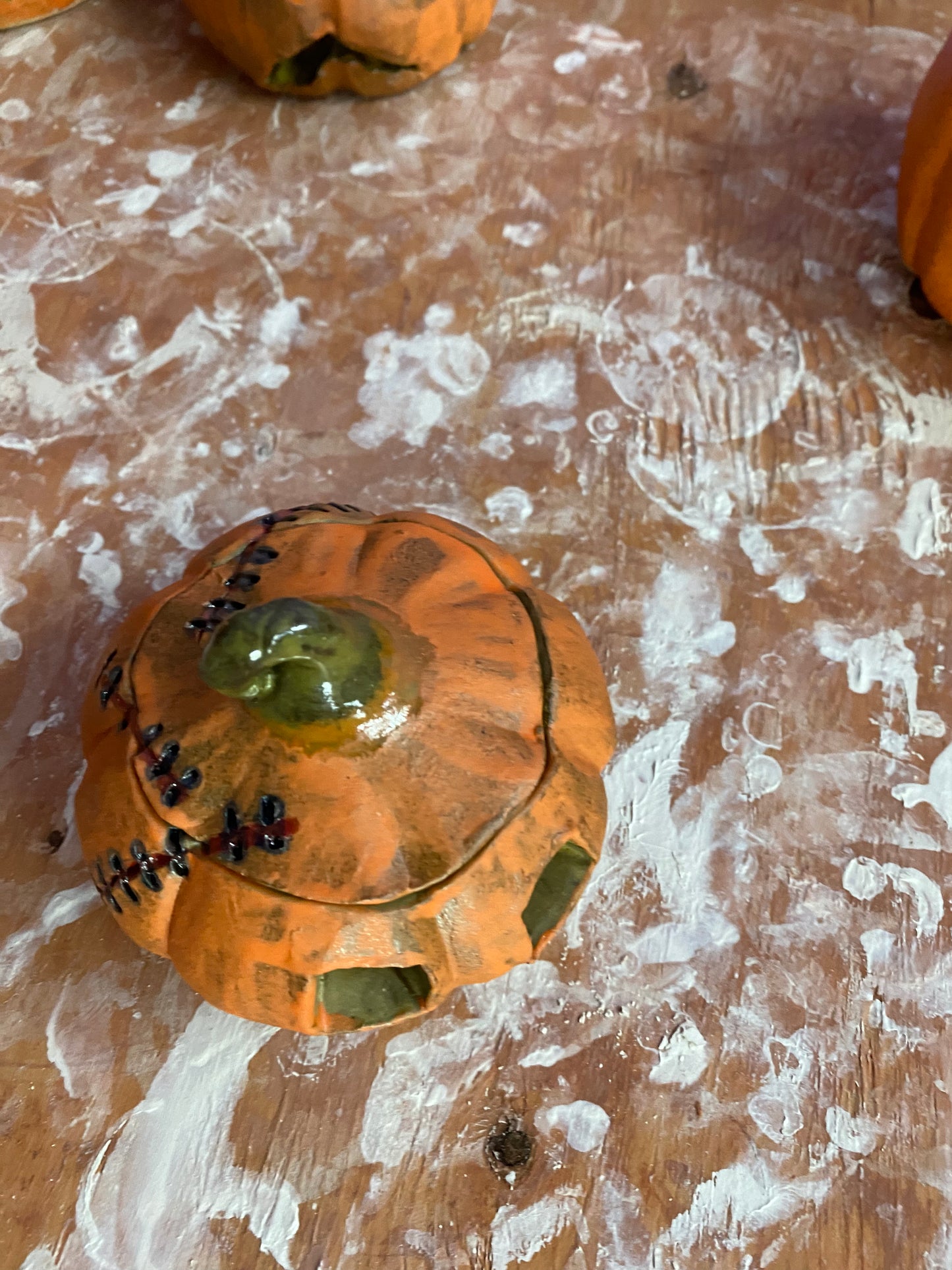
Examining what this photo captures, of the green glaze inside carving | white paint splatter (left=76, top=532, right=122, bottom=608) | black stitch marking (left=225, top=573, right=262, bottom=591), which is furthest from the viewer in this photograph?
white paint splatter (left=76, top=532, right=122, bottom=608)

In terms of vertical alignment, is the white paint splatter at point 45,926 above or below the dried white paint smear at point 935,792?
below

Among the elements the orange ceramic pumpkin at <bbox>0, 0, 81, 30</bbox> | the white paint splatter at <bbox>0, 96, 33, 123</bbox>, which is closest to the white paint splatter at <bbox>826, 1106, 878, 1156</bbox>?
the white paint splatter at <bbox>0, 96, 33, 123</bbox>

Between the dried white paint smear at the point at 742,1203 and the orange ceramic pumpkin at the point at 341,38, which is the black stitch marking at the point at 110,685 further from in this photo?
the orange ceramic pumpkin at the point at 341,38

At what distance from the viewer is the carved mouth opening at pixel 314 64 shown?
90 centimetres

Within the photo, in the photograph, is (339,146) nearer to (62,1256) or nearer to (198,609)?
(198,609)

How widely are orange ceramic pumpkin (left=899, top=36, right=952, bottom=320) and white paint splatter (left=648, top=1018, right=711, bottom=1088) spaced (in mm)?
649

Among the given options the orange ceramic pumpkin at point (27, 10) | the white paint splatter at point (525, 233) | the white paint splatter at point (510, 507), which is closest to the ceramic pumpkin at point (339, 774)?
the white paint splatter at point (510, 507)

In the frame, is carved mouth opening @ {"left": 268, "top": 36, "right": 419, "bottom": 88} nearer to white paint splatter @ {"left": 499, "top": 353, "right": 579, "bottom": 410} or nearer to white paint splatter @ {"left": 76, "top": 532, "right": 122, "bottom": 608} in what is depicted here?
white paint splatter @ {"left": 499, "top": 353, "right": 579, "bottom": 410}

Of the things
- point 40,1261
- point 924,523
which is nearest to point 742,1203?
point 40,1261

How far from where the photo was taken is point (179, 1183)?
0.58 metres

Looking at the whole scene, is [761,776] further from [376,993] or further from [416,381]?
[416,381]

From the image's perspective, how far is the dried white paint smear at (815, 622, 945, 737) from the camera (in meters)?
0.72

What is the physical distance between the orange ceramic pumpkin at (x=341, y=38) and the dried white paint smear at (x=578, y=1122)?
35.2 inches

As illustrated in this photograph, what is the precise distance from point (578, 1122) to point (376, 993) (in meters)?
0.17
